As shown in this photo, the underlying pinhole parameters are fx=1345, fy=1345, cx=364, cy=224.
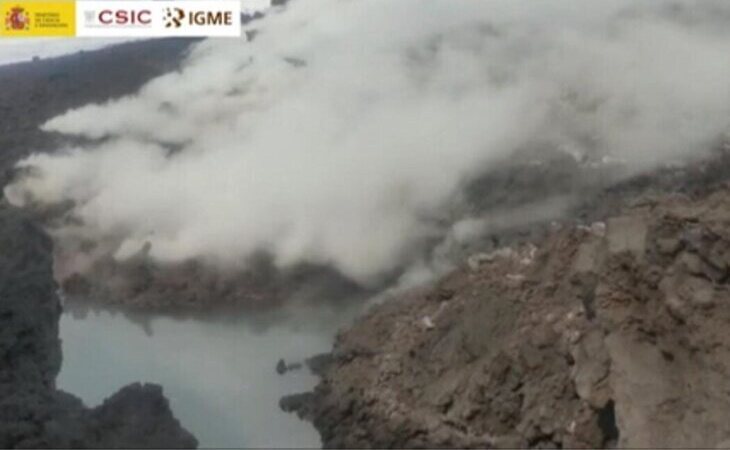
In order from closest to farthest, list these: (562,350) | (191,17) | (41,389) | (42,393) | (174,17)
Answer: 1. (562,350)
2. (42,393)
3. (41,389)
4. (174,17)
5. (191,17)

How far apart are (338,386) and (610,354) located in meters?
4.67

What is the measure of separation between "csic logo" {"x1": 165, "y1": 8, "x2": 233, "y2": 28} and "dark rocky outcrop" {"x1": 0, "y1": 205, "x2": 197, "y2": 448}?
138 inches

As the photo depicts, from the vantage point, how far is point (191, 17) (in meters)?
18.3

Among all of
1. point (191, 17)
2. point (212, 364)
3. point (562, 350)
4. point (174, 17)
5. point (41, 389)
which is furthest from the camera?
point (212, 364)

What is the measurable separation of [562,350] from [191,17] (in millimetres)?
Result: 7174

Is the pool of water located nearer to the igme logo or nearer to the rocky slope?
the rocky slope

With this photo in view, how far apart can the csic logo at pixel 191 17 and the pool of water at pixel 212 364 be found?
16.9ft

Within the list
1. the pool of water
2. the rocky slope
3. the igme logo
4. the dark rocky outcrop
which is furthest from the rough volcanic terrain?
the igme logo

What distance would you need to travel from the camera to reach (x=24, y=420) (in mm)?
14273

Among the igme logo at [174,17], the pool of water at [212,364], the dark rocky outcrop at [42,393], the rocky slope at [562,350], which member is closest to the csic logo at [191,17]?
the igme logo at [174,17]

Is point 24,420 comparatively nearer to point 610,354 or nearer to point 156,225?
point 610,354

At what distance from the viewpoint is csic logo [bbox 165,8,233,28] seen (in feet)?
59.2

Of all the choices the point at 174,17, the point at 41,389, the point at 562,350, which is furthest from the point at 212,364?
the point at 562,350

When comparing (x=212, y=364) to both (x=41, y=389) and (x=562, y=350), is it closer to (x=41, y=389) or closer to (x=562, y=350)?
(x=41, y=389)
